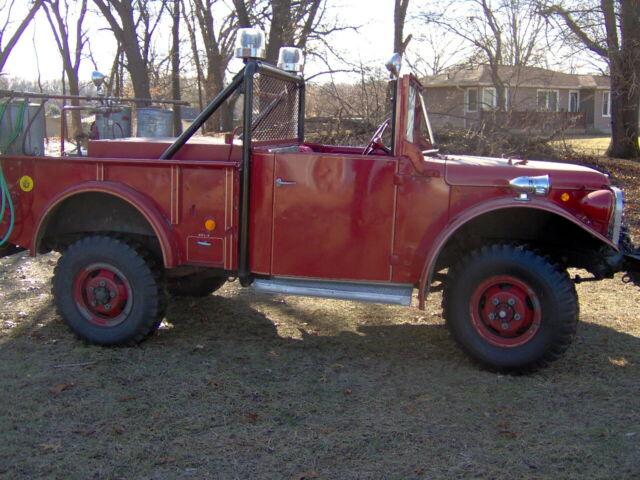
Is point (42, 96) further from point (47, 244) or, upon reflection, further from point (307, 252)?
point (307, 252)

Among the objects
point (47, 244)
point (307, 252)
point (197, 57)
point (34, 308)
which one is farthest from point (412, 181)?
point (197, 57)

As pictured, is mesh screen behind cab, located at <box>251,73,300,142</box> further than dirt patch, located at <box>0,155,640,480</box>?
Yes

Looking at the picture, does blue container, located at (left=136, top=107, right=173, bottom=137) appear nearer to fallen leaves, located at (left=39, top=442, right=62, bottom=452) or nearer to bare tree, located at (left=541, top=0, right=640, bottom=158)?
fallen leaves, located at (left=39, top=442, right=62, bottom=452)

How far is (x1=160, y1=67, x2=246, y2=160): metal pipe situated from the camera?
453 centimetres

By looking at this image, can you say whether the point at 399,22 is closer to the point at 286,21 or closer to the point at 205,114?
the point at 286,21

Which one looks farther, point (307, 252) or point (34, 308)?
point (34, 308)

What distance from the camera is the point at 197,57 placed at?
24.7 m

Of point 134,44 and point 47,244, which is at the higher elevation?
point 134,44

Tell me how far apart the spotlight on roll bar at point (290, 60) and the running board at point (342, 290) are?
193 cm

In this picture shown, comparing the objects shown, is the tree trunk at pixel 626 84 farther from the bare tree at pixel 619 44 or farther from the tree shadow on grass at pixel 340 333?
the tree shadow on grass at pixel 340 333

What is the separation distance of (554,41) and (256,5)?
24.3 ft

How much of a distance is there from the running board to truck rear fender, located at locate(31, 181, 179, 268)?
65cm

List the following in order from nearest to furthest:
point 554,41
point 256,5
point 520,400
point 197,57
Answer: point 520,400
point 554,41
point 256,5
point 197,57

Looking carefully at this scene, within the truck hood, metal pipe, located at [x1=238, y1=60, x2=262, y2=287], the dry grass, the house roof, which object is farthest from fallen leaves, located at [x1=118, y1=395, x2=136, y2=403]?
the house roof
